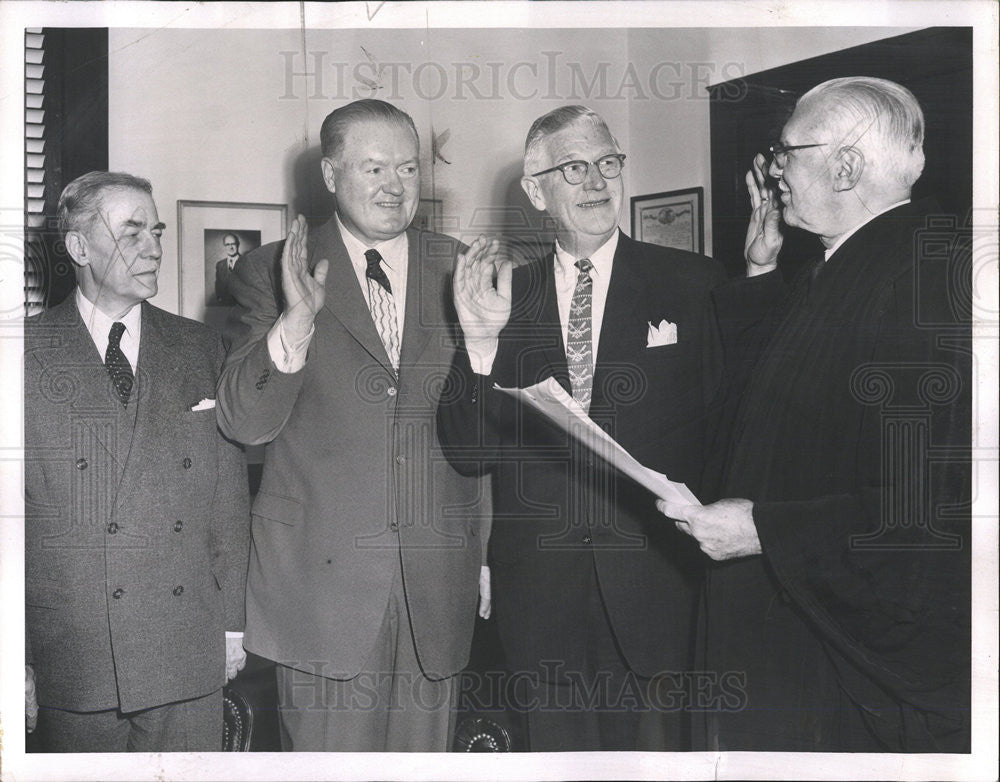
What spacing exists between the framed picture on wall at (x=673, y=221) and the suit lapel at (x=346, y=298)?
2.24 feet

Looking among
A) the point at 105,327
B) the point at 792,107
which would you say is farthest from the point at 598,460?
the point at 105,327

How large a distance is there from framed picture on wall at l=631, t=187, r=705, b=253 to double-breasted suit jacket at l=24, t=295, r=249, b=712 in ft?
3.58

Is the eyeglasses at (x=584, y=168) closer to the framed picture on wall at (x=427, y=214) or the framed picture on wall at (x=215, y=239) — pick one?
the framed picture on wall at (x=427, y=214)

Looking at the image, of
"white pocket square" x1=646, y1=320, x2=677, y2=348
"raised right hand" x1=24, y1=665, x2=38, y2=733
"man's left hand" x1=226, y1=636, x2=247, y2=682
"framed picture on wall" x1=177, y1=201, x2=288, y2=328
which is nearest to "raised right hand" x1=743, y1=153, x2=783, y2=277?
"white pocket square" x1=646, y1=320, x2=677, y2=348

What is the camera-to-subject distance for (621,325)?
219 centimetres

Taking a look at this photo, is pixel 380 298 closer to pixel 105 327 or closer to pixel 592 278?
pixel 592 278

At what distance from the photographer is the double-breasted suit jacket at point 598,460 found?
219cm

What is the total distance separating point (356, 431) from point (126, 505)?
23.5 inches

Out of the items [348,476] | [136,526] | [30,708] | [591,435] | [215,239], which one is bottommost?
[30,708]

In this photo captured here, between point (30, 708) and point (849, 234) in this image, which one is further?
point (30, 708)

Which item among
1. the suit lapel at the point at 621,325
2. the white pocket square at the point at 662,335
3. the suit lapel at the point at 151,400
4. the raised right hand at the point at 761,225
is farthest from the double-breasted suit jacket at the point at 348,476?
the raised right hand at the point at 761,225

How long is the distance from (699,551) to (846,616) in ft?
1.24

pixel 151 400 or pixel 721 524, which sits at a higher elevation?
pixel 151 400

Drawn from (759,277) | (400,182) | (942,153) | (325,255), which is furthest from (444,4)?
(942,153)
